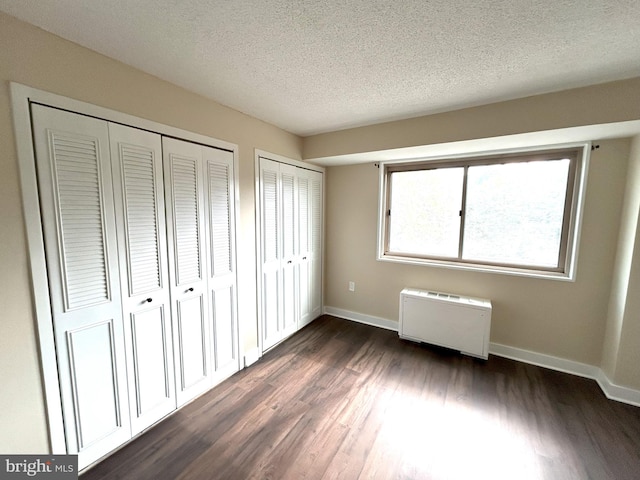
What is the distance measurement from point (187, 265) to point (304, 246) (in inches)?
57.9

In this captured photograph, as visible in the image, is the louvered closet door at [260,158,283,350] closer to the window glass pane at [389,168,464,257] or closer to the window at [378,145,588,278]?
the window at [378,145,588,278]

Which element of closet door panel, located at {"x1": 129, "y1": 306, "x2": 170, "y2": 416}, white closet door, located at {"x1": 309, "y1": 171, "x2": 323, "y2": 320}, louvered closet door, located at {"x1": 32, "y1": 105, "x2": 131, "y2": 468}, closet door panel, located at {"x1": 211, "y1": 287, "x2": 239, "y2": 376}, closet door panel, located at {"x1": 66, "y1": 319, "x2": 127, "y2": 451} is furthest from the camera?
white closet door, located at {"x1": 309, "y1": 171, "x2": 323, "y2": 320}

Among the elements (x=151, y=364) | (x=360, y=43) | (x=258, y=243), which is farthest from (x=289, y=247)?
(x=360, y=43)

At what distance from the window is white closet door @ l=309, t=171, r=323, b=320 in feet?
2.63

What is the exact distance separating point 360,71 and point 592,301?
274 centimetres

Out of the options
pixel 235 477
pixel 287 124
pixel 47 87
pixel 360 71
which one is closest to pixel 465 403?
pixel 235 477

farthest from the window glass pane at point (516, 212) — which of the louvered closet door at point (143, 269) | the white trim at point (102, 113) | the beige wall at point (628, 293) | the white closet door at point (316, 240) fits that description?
the louvered closet door at point (143, 269)

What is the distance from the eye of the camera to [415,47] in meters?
1.31

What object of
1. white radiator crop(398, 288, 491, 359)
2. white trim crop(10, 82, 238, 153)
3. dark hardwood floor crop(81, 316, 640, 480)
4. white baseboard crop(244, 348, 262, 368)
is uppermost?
white trim crop(10, 82, 238, 153)

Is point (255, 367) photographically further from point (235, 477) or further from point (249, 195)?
point (249, 195)

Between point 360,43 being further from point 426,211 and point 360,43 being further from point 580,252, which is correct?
point 580,252

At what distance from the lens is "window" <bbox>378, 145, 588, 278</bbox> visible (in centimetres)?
230

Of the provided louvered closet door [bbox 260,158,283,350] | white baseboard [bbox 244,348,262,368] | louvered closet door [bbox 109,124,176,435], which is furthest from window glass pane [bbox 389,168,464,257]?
louvered closet door [bbox 109,124,176,435]

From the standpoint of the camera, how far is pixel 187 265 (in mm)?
1829
